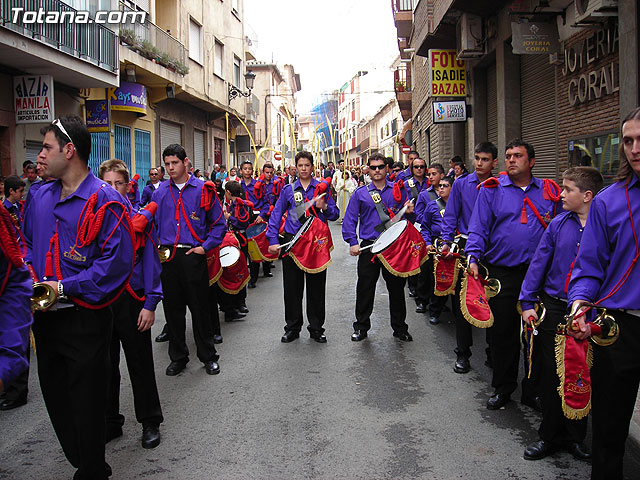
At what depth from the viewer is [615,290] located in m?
2.99

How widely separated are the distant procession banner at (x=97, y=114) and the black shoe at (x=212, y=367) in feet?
39.1

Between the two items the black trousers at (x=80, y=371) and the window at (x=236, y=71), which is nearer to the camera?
the black trousers at (x=80, y=371)

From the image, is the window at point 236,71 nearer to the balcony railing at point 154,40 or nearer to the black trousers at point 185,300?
the balcony railing at point 154,40

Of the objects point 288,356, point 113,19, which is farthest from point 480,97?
point 288,356

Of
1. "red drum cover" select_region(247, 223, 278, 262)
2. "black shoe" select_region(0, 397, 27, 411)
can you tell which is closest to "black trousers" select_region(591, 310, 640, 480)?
"black shoe" select_region(0, 397, 27, 411)

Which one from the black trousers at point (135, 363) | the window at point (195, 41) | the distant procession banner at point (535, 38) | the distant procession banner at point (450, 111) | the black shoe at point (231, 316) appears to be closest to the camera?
the black trousers at point (135, 363)

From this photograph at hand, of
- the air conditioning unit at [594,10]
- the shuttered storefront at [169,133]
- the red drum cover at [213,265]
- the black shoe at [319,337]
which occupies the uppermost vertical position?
the shuttered storefront at [169,133]

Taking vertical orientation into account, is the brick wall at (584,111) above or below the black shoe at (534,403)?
above

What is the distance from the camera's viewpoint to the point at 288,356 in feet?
21.8

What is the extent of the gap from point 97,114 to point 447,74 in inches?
364

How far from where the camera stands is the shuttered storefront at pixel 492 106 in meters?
14.9

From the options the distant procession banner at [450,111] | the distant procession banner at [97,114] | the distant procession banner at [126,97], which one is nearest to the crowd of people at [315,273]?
the distant procession banner at [450,111]

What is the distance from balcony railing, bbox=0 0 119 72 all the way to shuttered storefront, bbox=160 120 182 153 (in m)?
6.52

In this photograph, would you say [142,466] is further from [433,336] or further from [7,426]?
[433,336]
